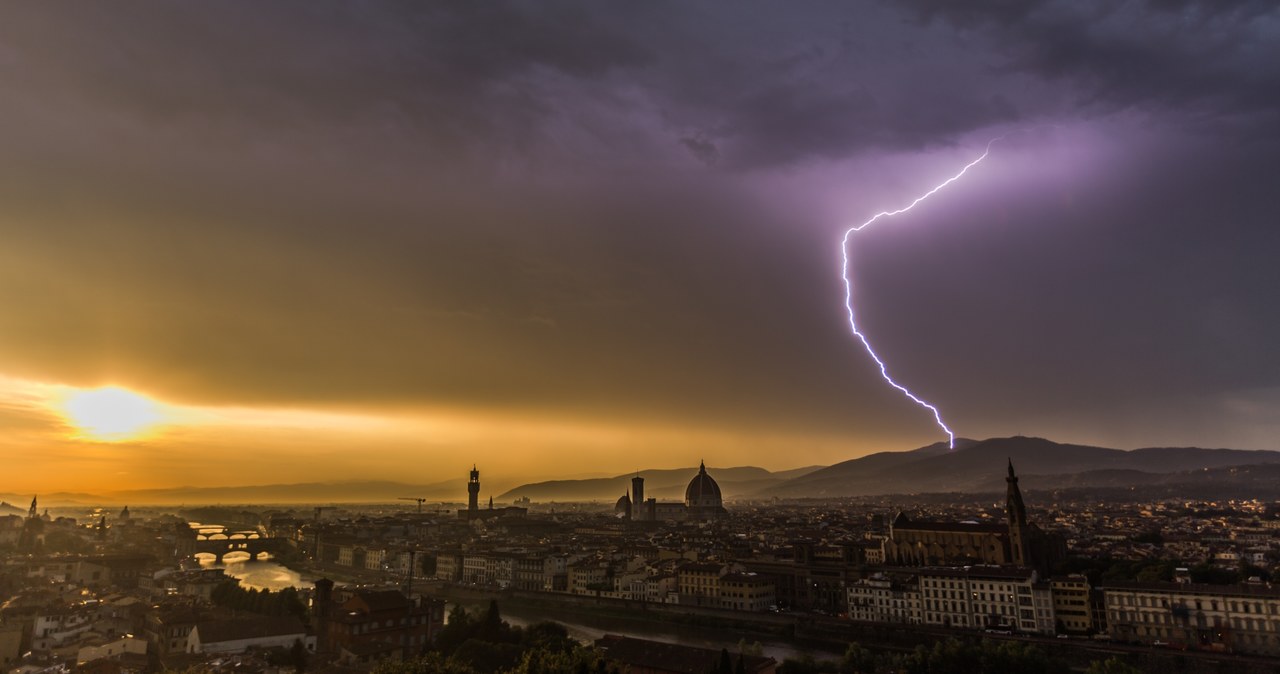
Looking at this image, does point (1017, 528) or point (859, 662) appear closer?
point (859, 662)

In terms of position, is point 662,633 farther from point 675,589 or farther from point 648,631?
point 675,589

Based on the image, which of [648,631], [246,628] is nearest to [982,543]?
[648,631]

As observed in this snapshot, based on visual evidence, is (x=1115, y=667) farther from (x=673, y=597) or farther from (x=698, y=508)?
(x=698, y=508)

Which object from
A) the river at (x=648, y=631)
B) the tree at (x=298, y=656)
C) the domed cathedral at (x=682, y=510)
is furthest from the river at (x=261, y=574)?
the domed cathedral at (x=682, y=510)

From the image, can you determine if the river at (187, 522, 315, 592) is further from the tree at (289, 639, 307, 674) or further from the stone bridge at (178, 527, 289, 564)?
the tree at (289, 639, 307, 674)

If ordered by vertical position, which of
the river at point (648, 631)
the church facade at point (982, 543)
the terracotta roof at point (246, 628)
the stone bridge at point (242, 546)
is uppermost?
the terracotta roof at point (246, 628)

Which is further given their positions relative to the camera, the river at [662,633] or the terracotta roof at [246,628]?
the river at [662,633]

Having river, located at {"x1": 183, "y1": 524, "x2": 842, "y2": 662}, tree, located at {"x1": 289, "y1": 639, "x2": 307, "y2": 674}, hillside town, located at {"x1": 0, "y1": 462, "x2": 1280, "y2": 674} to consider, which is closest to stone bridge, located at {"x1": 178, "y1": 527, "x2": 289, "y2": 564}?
hillside town, located at {"x1": 0, "y1": 462, "x2": 1280, "y2": 674}

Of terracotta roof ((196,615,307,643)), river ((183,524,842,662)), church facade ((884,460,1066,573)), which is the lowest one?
river ((183,524,842,662))

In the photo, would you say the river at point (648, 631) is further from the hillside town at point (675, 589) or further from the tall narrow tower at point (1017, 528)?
the tall narrow tower at point (1017, 528)

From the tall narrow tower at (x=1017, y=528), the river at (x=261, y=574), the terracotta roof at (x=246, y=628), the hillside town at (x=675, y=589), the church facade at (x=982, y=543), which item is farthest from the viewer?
the river at (x=261, y=574)

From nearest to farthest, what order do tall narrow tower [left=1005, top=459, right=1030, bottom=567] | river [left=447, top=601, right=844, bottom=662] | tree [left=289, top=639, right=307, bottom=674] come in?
1. tree [left=289, top=639, right=307, bottom=674]
2. river [left=447, top=601, right=844, bottom=662]
3. tall narrow tower [left=1005, top=459, right=1030, bottom=567]

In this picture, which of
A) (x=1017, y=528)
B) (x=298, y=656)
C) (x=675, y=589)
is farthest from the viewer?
(x=1017, y=528)
